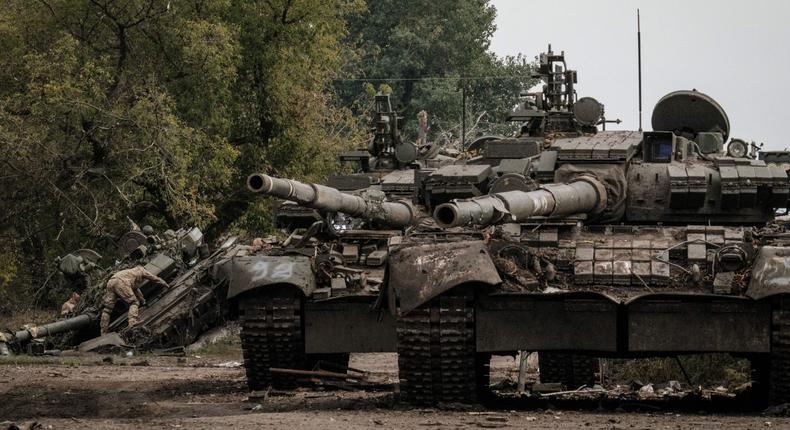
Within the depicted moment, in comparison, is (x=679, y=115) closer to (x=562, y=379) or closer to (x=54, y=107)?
(x=562, y=379)

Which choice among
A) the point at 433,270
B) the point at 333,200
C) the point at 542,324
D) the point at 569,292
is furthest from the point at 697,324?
the point at 333,200

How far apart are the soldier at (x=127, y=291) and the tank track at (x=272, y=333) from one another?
7.55 m

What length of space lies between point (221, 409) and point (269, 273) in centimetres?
189

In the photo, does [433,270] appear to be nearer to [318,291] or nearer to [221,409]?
[318,291]

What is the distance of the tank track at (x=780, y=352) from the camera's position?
18031 mm

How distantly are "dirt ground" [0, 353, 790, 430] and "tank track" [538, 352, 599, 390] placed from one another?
2.04 meters

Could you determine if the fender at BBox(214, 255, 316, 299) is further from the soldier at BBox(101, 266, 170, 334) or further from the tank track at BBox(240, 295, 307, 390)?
the soldier at BBox(101, 266, 170, 334)

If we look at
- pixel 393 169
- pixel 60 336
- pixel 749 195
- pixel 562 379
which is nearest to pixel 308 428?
pixel 749 195

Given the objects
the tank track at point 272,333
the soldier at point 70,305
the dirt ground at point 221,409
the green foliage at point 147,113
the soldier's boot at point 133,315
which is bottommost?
the dirt ground at point 221,409

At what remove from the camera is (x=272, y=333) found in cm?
2067

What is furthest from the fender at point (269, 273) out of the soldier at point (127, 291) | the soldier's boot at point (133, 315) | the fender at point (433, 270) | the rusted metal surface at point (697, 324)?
the soldier at point (127, 291)

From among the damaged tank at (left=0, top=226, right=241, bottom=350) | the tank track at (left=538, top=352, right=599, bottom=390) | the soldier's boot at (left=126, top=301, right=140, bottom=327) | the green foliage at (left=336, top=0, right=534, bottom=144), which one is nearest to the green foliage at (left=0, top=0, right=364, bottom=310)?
the damaged tank at (left=0, top=226, right=241, bottom=350)

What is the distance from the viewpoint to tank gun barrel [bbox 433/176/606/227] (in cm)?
1703

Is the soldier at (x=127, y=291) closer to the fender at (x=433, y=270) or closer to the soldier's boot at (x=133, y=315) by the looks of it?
the soldier's boot at (x=133, y=315)
